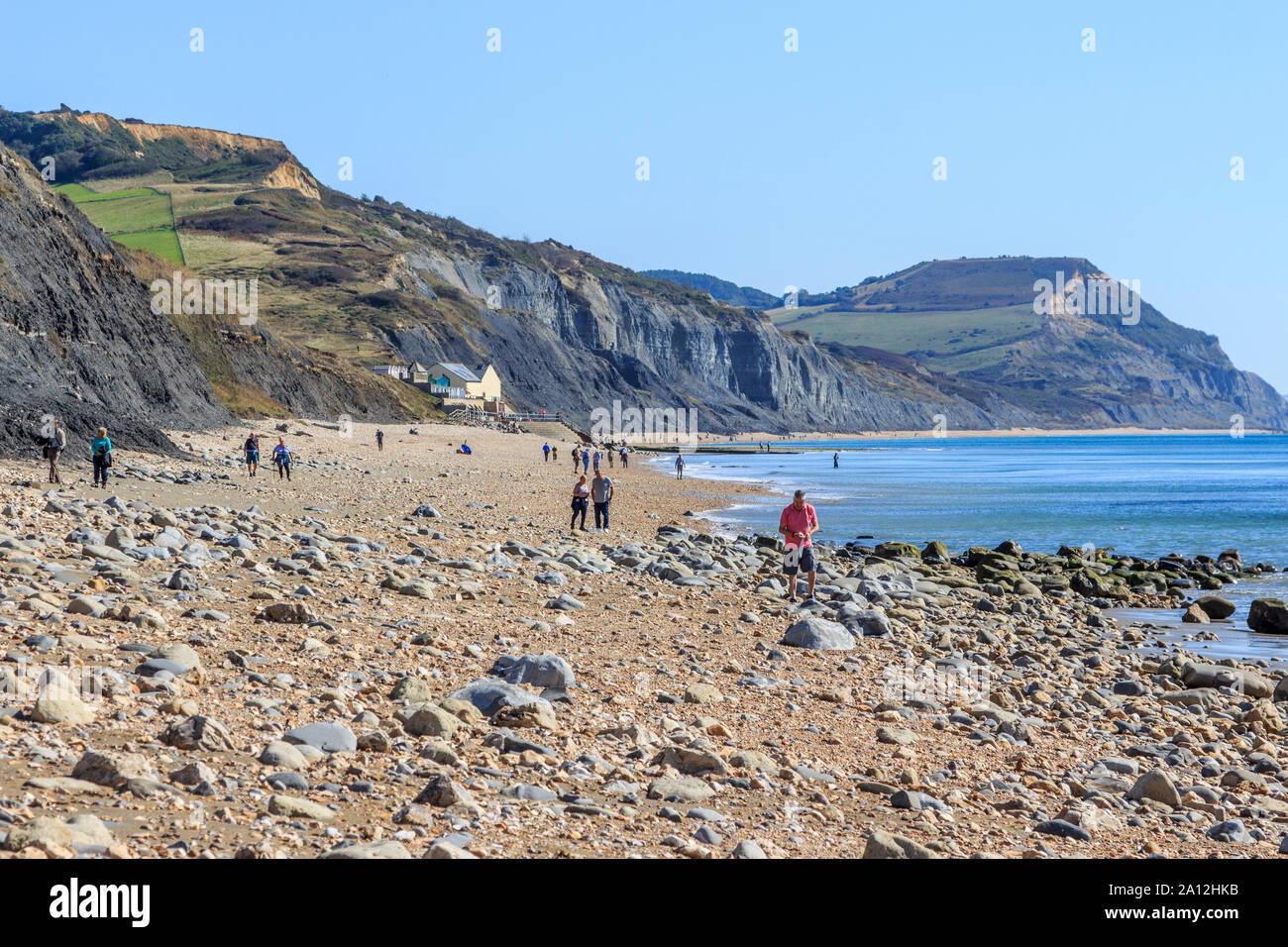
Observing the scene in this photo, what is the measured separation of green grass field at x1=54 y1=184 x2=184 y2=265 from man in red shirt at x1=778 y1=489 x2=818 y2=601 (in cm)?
6934

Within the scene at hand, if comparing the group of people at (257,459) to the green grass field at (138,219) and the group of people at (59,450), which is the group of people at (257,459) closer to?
the group of people at (59,450)

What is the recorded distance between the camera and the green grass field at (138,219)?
81562mm

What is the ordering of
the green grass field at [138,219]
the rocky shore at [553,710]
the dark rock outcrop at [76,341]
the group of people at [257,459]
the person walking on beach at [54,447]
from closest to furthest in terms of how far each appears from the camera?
1. the rocky shore at [553,710]
2. the person walking on beach at [54,447]
3. the dark rock outcrop at [76,341]
4. the group of people at [257,459]
5. the green grass field at [138,219]

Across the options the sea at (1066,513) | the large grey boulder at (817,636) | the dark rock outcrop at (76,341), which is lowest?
the sea at (1066,513)

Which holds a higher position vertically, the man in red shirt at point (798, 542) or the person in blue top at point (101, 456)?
the person in blue top at point (101, 456)

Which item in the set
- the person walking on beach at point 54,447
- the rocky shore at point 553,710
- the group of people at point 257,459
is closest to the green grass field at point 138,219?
the group of people at point 257,459

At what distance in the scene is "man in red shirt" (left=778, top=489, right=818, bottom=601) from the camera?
51.2 ft

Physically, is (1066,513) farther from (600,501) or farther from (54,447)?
(54,447)

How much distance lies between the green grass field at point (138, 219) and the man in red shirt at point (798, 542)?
6934cm

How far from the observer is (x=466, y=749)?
684 centimetres

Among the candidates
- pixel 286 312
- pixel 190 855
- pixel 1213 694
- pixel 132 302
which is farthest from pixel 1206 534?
pixel 286 312

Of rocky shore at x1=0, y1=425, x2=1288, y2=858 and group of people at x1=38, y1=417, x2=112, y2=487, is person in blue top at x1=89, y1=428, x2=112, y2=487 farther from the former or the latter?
rocky shore at x1=0, y1=425, x2=1288, y2=858

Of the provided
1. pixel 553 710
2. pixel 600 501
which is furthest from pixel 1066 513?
Answer: pixel 553 710

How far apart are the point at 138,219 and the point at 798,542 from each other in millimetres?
93333
